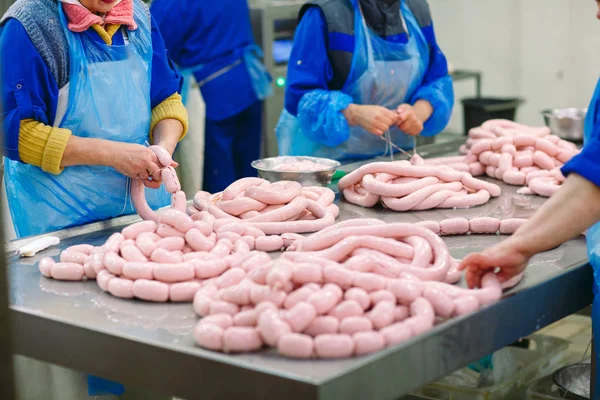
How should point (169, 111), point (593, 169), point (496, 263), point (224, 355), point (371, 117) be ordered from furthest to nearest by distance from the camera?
point (371, 117), point (169, 111), point (496, 263), point (593, 169), point (224, 355)

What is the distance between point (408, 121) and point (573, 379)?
1366 mm

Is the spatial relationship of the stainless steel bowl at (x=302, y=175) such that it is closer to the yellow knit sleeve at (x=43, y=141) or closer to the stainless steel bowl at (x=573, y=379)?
the yellow knit sleeve at (x=43, y=141)

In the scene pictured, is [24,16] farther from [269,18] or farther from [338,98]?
[269,18]

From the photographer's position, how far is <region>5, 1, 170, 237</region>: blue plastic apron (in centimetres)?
296

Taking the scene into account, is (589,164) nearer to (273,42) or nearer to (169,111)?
(169,111)

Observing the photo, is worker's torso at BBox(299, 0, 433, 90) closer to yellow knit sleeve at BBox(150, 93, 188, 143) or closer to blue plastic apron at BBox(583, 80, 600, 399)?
yellow knit sleeve at BBox(150, 93, 188, 143)

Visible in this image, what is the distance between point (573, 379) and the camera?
3.52 metres

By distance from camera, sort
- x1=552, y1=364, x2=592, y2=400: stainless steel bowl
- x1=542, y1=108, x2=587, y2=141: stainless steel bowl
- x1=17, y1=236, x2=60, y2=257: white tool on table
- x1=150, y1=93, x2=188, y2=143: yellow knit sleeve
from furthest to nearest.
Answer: x1=542, y1=108, x2=587, y2=141: stainless steel bowl → x1=552, y1=364, x2=592, y2=400: stainless steel bowl → x1=150, y1=93, x2=188, y2=143: yellow knit sleeve → x1=17, y1=236, x2=60, y2=257: white tool on table

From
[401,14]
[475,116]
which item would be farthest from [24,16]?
[475,116]

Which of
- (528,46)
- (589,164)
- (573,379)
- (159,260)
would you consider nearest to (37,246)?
A: (159,260)

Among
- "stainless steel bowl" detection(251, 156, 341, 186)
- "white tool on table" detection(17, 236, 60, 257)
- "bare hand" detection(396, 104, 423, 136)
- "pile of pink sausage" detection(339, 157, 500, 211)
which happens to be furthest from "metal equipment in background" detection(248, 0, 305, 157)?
"white tool on table" detection(17, 236, 60, 257)

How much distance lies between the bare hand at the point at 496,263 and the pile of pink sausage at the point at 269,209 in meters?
0.64

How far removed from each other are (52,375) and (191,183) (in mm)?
3854

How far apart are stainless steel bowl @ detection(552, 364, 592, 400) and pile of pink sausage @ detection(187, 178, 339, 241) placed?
4.23ft
